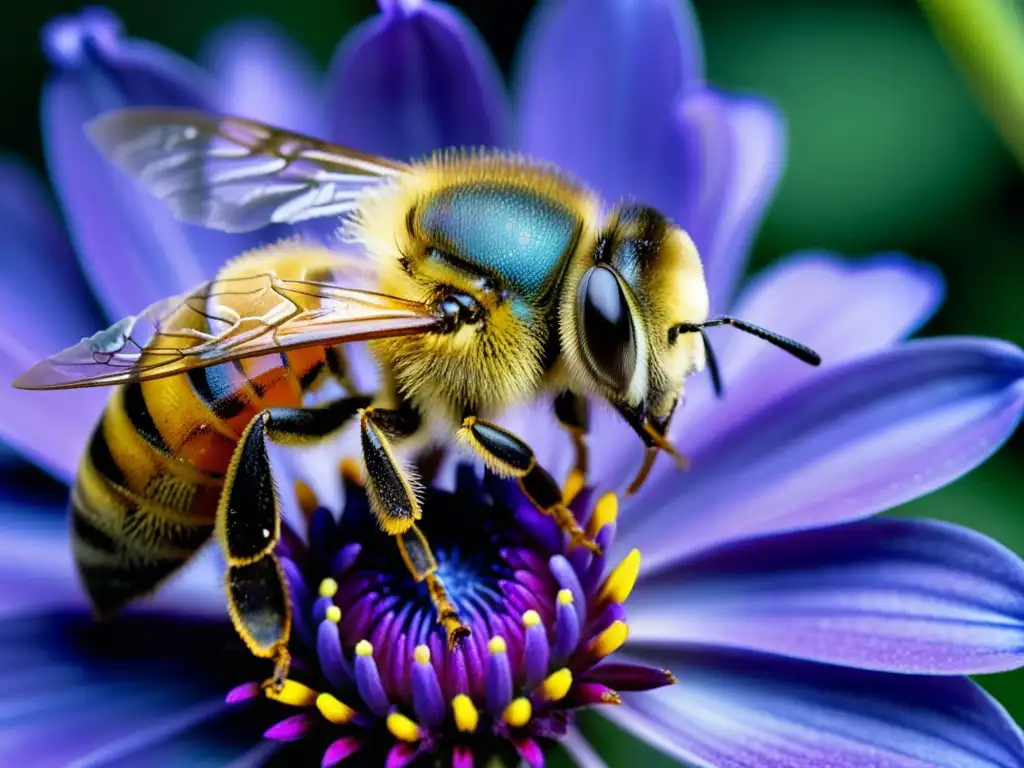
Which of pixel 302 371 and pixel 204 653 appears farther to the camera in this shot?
pixel 204 653

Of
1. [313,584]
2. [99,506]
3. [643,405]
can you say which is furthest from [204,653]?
[643,405]

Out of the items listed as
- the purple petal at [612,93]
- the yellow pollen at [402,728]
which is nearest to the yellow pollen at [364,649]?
the yellow pollen at [402,728]

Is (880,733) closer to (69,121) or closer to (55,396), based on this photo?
(55,396)

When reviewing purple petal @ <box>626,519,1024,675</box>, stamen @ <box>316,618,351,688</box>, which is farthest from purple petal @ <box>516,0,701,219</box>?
stamen @ <box>316,618,351,688</box>

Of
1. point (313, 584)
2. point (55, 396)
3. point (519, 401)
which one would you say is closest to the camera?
point (519, 401)

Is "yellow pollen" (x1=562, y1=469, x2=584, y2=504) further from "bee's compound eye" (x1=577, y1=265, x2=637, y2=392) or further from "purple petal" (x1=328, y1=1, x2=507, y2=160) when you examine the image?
"purple petal" (x1=328, y1=1, x2=507, y2=160)

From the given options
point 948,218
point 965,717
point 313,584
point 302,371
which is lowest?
point 313,584
